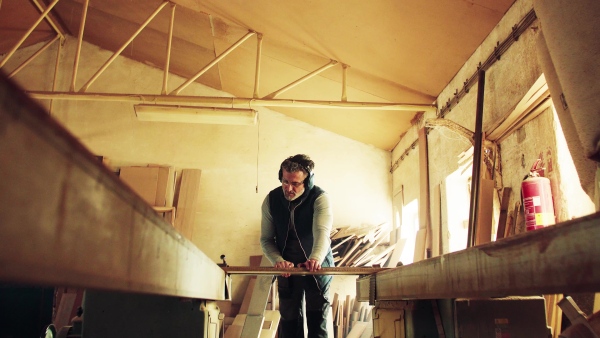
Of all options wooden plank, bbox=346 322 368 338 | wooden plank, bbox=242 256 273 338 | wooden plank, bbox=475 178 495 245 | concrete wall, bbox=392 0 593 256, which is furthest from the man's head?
wooden plank, bbox=346 322 368 338

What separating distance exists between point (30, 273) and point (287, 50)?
17.6 ft

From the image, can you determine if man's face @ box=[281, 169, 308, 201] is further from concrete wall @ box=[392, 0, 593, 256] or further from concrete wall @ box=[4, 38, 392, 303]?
concrete wall @ box=[4, 38, 392, 303]

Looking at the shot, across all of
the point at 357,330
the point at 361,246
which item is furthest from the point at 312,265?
the point at 361,246

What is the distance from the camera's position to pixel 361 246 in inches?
265

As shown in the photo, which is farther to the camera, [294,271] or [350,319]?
[350,319]

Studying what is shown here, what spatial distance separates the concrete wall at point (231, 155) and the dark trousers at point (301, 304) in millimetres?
4239

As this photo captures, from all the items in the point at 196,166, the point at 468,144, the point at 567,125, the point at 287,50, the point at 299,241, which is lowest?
the point at 299,241

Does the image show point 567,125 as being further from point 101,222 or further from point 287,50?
point 287,50

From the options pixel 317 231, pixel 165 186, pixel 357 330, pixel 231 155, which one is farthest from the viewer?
pixel 231 155

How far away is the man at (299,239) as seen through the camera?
3096mm

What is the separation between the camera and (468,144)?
14.4 ft

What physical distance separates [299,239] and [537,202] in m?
1.52

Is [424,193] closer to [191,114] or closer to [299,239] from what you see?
[299,239]

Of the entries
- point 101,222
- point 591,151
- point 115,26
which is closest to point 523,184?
point 591,151
